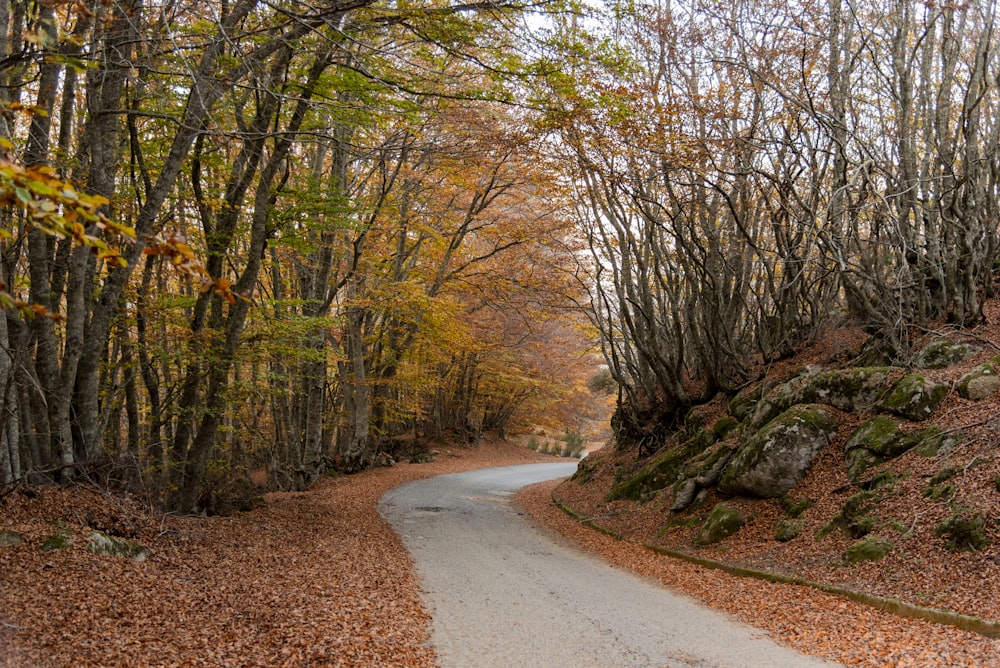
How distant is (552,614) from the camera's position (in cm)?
627

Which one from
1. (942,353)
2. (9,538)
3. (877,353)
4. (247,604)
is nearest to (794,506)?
(942,353)

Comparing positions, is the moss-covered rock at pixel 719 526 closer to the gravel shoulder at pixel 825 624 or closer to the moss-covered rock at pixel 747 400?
the gravel shoulder at pixel 825 624

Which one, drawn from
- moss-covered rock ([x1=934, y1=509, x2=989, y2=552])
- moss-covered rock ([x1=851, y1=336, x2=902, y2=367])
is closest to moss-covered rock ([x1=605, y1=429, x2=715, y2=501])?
moss-covered rock ([x1=851, y1=336, x2=902, y2=367])

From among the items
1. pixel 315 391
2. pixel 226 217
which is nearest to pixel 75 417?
pixel 226 217

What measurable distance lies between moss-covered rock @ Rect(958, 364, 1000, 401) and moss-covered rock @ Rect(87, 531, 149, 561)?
973 centimetres

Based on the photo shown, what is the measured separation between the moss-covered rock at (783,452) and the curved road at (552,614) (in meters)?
2.38

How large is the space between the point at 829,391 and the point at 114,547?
9.47m

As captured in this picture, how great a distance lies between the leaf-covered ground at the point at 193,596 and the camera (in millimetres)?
4602

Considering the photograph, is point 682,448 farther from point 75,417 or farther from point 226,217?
point 75,417

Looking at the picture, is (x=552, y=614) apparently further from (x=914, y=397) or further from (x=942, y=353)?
(x=942, y=353)

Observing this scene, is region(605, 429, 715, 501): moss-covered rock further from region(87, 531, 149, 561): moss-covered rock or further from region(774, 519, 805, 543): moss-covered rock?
region(87, 531, 149, 561): moss-covered rock

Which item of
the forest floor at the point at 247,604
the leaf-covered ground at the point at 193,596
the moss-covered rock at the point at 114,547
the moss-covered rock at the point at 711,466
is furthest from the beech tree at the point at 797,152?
the moss-covered rock at the point at 114,547

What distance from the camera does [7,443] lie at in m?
6.66

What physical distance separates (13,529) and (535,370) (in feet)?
70.2
